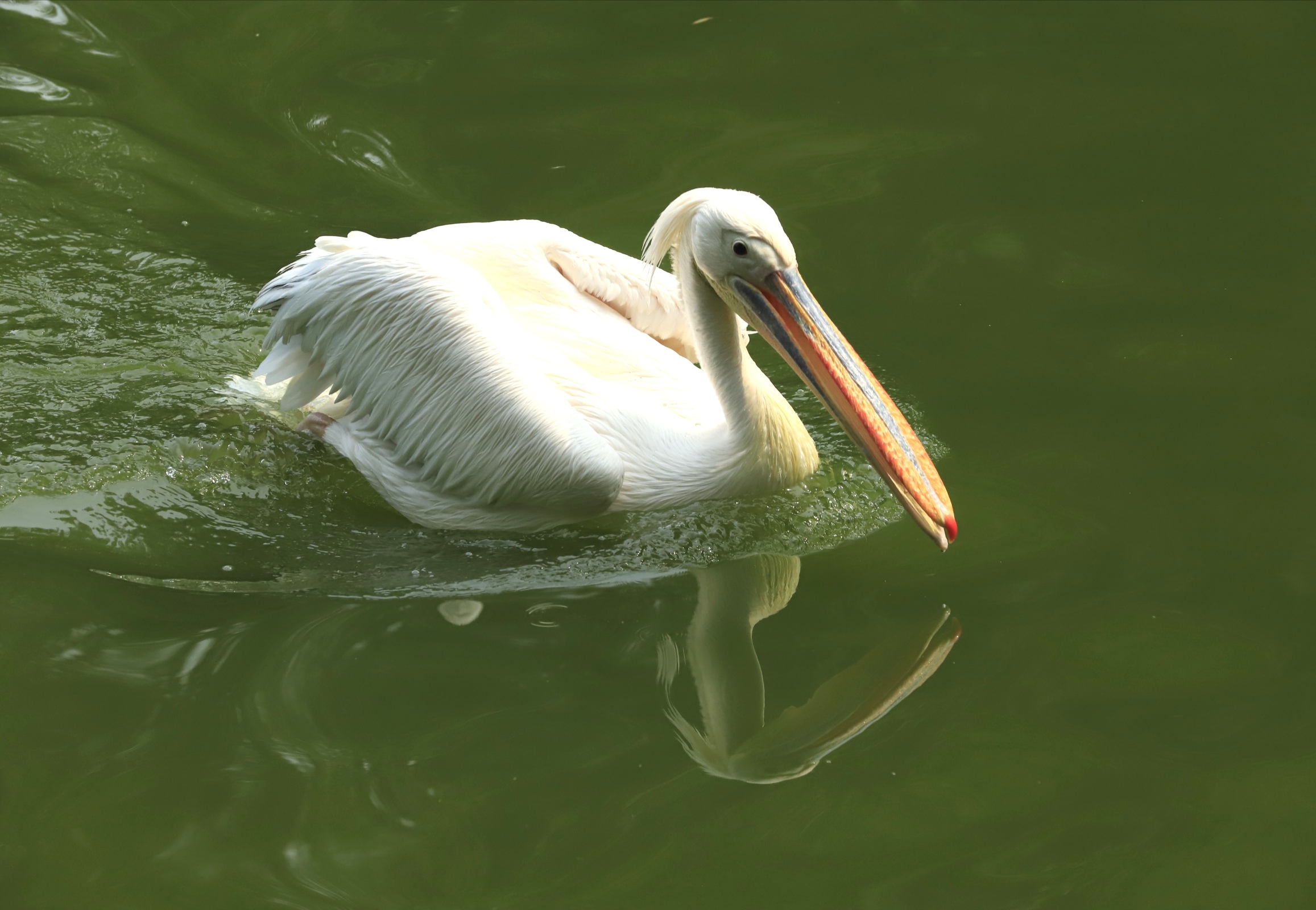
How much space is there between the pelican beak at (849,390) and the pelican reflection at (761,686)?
1.10 ft

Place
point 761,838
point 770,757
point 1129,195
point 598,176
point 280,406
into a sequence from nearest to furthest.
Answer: point 761,838 < point 770,757 < point 280,406 < point 1129,195 < point 598,176

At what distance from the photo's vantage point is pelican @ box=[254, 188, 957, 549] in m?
4.14

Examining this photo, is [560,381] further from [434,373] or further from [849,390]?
[849,390]

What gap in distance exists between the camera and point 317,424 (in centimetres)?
493

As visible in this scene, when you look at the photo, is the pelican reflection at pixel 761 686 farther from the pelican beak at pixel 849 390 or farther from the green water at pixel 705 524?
the pelican beak at pixel 849 390

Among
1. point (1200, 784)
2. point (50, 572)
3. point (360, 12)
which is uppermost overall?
point (360, 12)

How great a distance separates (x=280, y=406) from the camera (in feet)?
15.6

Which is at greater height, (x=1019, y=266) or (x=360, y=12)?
(x=360, y=12)

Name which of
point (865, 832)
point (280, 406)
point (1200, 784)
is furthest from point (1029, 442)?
point (280, 406)

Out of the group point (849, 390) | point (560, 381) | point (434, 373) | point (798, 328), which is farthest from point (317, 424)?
point (849, 390)

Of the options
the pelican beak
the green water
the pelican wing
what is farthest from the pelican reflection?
the pelican wing

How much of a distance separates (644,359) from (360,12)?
4.42 metres

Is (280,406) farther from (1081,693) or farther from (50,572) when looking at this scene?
(1081,693)

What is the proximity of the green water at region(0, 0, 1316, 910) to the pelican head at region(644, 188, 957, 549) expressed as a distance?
37 centimetres
